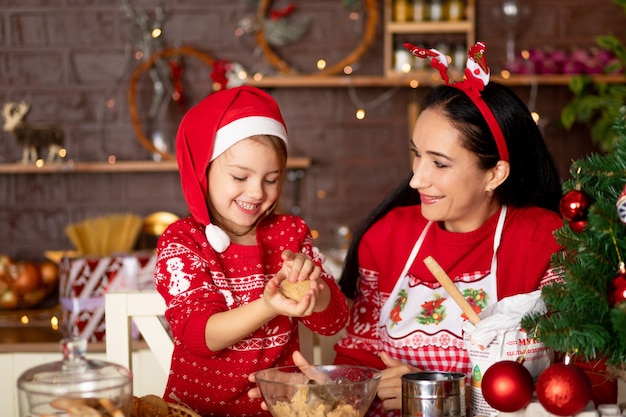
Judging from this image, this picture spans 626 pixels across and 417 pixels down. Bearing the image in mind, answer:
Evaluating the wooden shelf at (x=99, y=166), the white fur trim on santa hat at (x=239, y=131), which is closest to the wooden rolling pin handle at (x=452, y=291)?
the white fur trim on santa hat at (x=239, y=131)

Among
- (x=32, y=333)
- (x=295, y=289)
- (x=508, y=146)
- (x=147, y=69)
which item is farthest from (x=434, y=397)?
(x=147, y=69)

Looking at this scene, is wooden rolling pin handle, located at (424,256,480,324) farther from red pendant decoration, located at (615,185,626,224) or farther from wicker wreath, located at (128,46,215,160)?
wicker wreath, located at (128,46,215,160)

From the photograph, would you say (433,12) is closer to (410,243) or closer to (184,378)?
(410,243)

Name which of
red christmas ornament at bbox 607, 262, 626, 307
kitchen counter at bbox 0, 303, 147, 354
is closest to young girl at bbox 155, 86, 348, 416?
red christmas ornament at bbox 607, 262, 626, 307

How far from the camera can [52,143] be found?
351 centimetres

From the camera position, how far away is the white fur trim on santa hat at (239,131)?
1.49 meters

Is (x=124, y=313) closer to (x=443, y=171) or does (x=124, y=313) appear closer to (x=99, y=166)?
(x=443, y=171)

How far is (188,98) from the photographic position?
3641 mm

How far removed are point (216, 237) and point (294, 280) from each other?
270mm

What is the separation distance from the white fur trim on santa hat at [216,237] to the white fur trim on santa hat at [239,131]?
12cm

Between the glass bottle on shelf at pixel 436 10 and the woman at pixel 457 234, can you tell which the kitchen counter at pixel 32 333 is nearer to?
the woman at pixel 457 234

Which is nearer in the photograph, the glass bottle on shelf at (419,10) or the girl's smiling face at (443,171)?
the girl's smiling face at (443,171)

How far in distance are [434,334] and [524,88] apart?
7.41 feet

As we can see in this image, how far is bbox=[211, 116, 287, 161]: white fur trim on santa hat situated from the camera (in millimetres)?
1491
